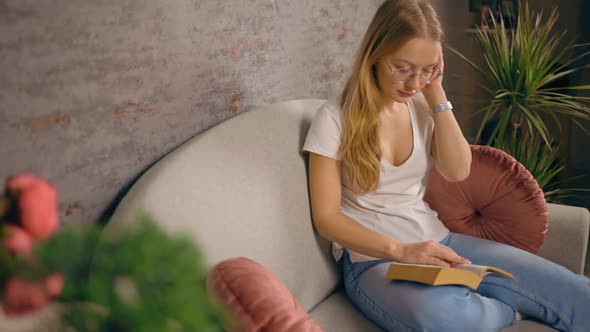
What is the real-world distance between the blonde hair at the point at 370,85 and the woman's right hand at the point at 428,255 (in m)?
0.20

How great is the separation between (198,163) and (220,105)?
1.07ft

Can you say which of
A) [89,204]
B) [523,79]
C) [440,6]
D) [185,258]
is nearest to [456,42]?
[440,6]

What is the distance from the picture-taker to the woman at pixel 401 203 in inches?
55.7

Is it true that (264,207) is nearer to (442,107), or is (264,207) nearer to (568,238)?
(442,107)

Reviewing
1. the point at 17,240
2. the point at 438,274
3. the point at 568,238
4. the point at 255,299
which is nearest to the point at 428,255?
the point at 438,274

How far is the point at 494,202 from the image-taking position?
69.5 inches

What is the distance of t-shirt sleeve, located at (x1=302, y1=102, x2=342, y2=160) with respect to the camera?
150 cm

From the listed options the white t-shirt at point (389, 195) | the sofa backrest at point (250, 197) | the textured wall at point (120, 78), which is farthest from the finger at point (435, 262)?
the textured wall at point (120, 78)

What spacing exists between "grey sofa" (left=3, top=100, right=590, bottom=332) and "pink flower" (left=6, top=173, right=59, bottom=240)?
0.84 meters

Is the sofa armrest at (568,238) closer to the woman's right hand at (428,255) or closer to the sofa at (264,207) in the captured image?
the sofa at (264,207)

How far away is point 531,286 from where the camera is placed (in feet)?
4.86

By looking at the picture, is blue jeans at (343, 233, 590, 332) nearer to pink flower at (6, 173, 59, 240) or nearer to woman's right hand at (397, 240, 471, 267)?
woman's right hand at (397, 240, 471, 267)

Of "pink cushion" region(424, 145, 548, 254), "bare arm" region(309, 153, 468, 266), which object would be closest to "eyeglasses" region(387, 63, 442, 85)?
"bare arm" region(309, 153, 468, 266)

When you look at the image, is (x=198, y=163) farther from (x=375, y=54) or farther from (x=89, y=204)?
(x=375, y=54)
